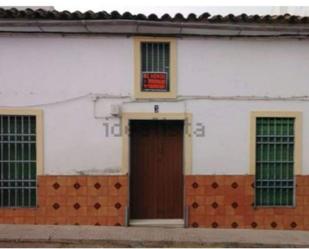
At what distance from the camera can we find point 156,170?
9.12m

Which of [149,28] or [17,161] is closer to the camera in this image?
[149,28]

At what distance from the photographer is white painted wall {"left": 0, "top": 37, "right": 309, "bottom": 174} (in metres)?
8.74

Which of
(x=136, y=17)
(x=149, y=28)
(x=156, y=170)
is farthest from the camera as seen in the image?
(x=156, y=170)

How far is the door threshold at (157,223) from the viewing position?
8914 millimetres

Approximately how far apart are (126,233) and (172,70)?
3.09 m

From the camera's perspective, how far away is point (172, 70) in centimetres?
883

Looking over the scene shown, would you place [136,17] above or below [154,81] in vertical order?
above

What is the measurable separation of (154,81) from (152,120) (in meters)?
0.74

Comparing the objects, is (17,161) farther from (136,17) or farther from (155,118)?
(136,17)

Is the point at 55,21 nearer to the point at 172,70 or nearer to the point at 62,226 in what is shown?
the point at 172,70

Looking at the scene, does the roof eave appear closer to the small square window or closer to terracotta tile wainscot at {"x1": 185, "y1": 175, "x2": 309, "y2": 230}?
the small square window

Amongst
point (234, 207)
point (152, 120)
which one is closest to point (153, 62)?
point (152, 120)

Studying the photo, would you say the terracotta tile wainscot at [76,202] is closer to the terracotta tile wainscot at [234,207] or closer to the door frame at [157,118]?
the door frame at [157,118]

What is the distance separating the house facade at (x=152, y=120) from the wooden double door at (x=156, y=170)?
7cm
